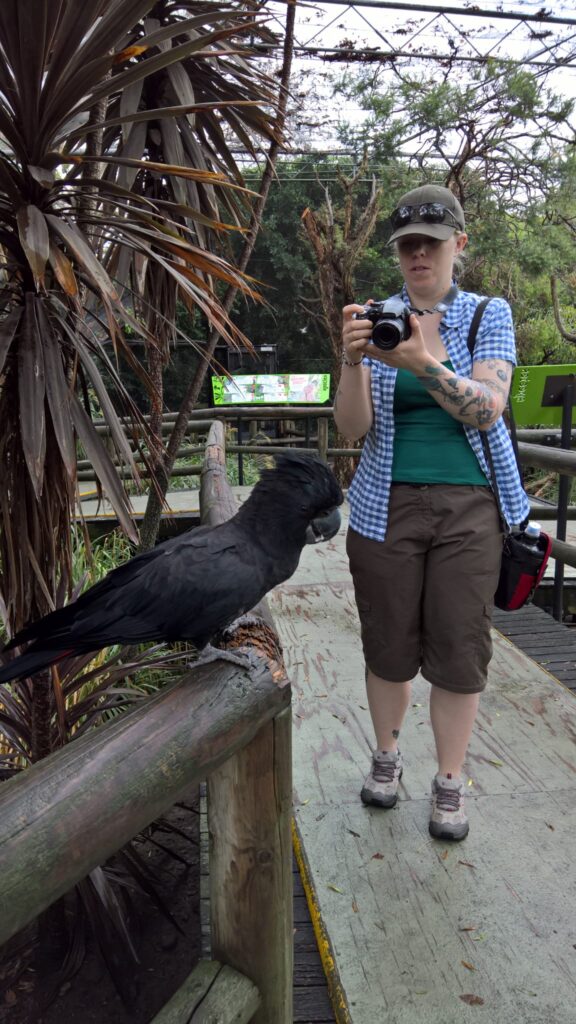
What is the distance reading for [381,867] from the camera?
71.1 inches

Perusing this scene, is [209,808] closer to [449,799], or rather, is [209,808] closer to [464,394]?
[449,799]

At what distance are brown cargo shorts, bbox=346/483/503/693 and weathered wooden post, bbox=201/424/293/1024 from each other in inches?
24.4

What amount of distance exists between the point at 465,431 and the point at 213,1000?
1.38 meters

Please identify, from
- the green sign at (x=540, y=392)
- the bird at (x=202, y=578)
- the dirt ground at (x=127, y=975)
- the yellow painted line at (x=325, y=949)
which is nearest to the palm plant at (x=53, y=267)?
the bird at (x=202, y=578)

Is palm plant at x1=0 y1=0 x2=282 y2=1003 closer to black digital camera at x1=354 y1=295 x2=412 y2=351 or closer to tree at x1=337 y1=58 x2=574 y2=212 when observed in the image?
black digital camera at x1=354 y1=295 x2=412 y2=351

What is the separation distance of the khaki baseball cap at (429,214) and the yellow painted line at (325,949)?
1.72m

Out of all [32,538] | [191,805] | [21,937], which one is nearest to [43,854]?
[32,538]

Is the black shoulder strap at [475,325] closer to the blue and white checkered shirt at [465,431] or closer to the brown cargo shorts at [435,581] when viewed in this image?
the blue and white checkered shirt at [465,431]

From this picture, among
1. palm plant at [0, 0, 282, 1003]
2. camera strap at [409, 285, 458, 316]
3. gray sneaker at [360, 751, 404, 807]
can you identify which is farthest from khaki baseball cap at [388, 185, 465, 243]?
gray sneaker at [360, 751, 404, 807]

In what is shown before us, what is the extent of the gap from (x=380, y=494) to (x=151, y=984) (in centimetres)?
171

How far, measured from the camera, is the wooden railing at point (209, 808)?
0.79 metres

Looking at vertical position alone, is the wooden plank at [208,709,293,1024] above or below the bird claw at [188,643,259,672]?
below

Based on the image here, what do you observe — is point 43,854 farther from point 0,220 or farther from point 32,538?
point 0,220

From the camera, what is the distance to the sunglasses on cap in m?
1.63
